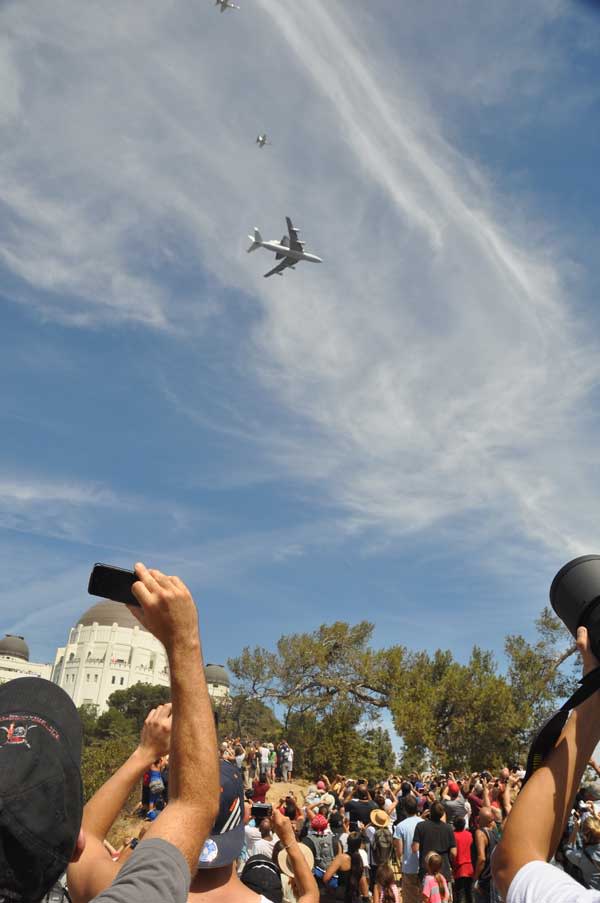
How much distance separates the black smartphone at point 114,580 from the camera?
75.5 inches

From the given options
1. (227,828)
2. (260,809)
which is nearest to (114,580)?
(227,828)

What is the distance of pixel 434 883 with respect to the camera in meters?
9.30

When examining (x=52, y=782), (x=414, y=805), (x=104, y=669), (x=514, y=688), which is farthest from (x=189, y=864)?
(x=104, y=669)

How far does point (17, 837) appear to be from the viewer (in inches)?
51.3

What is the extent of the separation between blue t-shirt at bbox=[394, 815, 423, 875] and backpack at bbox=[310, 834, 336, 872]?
3.40ft

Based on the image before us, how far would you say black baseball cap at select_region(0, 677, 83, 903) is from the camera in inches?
51.6

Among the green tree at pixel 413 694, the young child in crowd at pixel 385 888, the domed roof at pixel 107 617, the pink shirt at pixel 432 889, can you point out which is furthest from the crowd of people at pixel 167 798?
the domed roof at pixel 107 617

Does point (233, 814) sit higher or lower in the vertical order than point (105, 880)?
higher

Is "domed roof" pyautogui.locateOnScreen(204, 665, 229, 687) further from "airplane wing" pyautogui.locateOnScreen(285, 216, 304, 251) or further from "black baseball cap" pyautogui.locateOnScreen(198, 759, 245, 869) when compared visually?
"black baseball cap" pyautogui.locateOnScreen(198, 759, 245, 869)

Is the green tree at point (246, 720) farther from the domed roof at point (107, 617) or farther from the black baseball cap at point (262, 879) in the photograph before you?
the domed roof at point (107, 617)

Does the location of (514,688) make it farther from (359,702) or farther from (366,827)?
(366,827)

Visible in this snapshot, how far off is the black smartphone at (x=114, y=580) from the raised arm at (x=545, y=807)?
1093mm

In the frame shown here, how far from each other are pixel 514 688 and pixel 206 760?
49.0m

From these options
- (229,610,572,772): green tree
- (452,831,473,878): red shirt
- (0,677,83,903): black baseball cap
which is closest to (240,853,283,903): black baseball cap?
(0,677,83,903): black baseball cap
